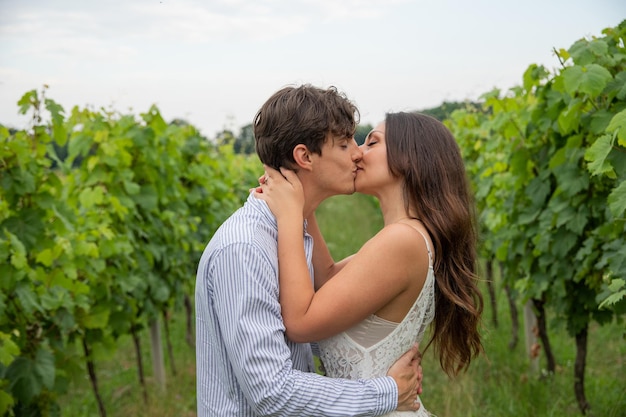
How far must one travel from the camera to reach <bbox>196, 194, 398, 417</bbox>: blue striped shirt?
2.01 meters

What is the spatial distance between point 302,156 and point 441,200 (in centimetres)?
54

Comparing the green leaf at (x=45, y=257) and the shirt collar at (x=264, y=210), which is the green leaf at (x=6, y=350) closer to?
the green leaf at (x=45, y=257)

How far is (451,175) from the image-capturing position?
2500 millimetres

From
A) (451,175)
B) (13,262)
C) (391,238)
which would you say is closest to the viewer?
(391,238)

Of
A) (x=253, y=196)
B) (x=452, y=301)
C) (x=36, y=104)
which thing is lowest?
(x=452, y=301)

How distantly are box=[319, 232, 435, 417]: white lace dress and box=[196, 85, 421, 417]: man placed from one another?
5 centimetres

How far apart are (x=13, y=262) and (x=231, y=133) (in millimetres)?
7991

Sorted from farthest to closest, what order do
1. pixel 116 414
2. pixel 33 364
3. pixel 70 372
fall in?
pixel 116 414 → pixel 70 372 → pixel 33 364

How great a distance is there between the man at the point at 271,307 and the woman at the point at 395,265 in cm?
7

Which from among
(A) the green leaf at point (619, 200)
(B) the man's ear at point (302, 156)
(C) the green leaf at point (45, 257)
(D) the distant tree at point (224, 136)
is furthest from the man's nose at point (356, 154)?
(D) the distant tree at point (224, 136)

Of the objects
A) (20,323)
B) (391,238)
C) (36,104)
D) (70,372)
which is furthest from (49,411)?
(391,238)

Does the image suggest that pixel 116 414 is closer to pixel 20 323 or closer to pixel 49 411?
pixel 49 411

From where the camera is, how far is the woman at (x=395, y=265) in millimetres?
2189

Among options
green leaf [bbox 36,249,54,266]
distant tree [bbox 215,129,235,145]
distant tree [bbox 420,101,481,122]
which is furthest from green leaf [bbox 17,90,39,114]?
distant tree [bbox 215,129,235,145]
